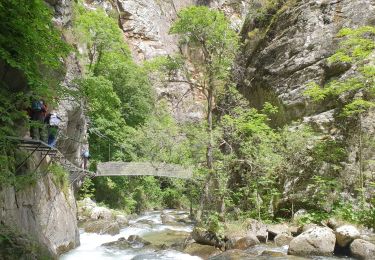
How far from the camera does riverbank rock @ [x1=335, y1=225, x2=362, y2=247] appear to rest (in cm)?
941

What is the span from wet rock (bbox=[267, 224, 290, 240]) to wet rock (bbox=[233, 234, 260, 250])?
3.09 feet

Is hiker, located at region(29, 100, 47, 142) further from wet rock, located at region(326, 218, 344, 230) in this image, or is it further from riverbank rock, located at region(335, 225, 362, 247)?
wet rock, located at region(326, 218, 344, 230)

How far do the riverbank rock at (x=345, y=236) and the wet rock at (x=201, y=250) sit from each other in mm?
2981

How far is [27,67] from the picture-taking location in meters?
5.61

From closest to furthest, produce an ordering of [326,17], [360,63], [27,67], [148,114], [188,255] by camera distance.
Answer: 1. [27,67]
2. [188,255]
3. [360,63]
4. [326,17]
5. [148,114]

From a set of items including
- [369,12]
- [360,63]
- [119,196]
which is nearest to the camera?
[360,63]

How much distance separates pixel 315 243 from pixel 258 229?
95.2 inches

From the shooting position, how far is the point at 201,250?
10.5 metres

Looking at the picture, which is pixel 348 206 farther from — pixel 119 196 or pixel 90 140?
pixel 90 140

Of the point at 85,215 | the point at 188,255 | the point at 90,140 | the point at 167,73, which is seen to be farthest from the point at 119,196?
the point at 188,255

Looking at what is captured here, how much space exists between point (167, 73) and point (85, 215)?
22.7 ft

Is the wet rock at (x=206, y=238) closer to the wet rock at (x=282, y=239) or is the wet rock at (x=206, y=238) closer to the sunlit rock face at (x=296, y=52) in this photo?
the wet rock at (x=282, y=239)

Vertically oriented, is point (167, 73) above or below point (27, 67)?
above

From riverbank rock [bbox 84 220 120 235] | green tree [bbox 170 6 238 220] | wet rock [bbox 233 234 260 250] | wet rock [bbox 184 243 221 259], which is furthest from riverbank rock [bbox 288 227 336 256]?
riverbank rock [bbox 84 220 120 235]
